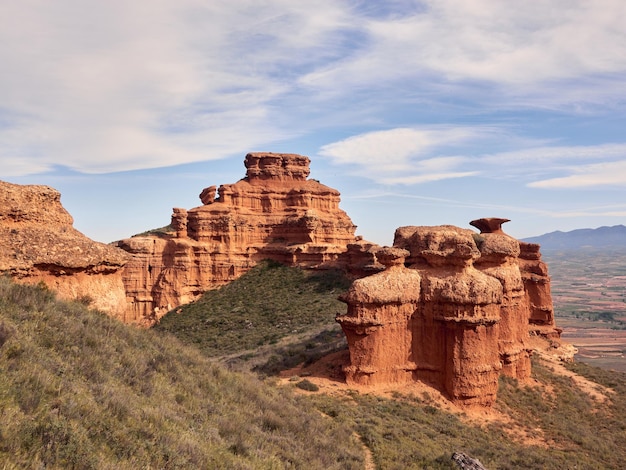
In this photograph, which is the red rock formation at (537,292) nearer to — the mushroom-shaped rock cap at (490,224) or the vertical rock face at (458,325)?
the mushroom-shaped rock cap at (490,224)

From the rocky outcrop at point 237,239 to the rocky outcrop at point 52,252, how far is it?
125 feet

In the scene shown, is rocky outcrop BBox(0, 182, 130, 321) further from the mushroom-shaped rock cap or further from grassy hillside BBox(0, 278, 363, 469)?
the mushroom-shaped rock cap

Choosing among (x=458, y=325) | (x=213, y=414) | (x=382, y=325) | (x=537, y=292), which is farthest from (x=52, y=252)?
(x=537, y=292)

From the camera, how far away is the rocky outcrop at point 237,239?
51188 mm

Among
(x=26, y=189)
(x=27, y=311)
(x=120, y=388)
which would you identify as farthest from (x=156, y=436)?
(x=26, y=189)

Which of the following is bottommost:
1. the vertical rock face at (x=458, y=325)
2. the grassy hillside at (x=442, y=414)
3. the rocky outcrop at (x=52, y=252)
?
the grassy hillside at (x=442, y=414)

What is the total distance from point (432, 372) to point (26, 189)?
17452mm

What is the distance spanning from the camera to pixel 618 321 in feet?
425

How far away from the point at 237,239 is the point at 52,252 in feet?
139

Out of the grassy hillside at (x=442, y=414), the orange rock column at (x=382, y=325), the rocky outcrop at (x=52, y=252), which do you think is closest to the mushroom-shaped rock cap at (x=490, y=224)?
the grassy hillside at (x=442, y=414)

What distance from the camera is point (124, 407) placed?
742 cm

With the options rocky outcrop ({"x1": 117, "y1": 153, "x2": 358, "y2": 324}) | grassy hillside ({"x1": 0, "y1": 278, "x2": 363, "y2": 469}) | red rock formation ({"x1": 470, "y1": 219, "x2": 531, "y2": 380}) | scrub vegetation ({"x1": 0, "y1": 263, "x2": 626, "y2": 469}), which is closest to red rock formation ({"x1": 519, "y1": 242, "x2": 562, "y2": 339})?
scrub vegetation ({"x1": 0, "y1": 263, "x2": 626, "y2": 469})

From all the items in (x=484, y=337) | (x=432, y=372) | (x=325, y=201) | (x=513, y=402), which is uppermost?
(x=325, y=201)

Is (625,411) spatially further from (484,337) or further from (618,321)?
(618,321)
